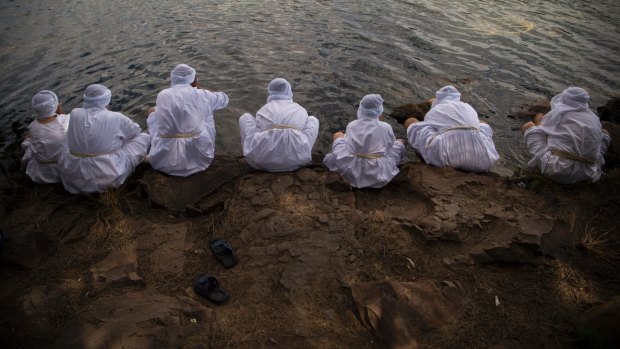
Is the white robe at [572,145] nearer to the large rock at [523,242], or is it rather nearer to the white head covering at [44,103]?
the large rock at [523,242]

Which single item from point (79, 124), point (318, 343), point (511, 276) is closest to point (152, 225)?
point (79, 124)

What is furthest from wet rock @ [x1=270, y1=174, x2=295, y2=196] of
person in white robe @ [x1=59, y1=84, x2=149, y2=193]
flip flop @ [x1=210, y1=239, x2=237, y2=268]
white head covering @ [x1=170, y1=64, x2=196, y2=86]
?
person in white robe @ [x1=59, y1=84, x2=149, y2=193]

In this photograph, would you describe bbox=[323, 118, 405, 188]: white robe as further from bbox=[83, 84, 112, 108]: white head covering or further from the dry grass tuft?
bbox=[83, 84, 112, 108]: white head covering

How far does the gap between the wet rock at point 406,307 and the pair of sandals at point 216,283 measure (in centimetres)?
134

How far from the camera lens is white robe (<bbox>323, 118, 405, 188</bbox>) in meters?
5.50

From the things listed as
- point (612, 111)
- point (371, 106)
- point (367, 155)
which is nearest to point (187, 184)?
point (367, 155)

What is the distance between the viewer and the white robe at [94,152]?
5.01 meters

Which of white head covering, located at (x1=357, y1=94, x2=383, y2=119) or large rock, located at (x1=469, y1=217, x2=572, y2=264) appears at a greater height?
white head covering, located at (x1=357, y1=94, x2=383, y2=119)

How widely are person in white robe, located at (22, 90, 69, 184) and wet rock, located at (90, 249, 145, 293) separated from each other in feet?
6.63

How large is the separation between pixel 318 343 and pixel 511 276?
7.19 ft

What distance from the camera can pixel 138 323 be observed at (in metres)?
3.44

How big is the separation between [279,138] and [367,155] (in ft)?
4.23

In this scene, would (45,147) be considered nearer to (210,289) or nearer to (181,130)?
(181,130)

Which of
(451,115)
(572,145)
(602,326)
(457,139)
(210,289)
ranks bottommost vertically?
(210,289)
